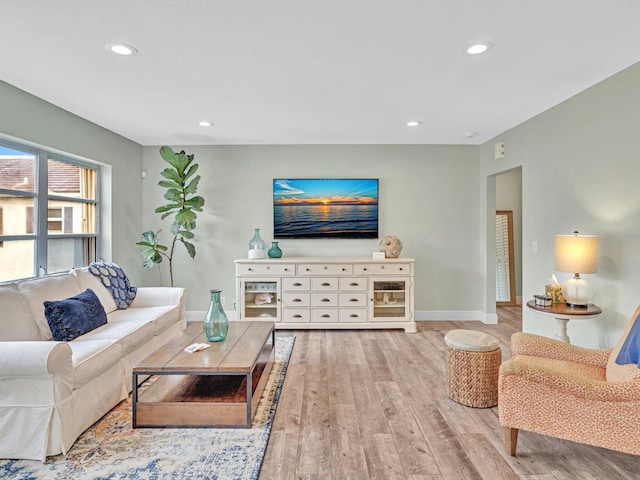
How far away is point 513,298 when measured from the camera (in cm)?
615

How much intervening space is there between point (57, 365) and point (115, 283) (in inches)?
73.1

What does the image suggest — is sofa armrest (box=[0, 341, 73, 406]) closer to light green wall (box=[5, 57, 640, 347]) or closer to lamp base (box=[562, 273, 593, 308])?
light green wall (box=[5, 57, 640, 347])

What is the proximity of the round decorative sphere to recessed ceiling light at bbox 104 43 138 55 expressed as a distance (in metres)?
3.42

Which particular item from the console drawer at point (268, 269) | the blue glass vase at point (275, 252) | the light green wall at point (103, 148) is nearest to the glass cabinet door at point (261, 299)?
the console drawer at point (268, 269)

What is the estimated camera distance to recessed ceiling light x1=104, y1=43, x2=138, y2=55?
2.34 m

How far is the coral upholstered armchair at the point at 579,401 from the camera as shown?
184cm

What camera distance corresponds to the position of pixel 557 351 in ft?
7.88

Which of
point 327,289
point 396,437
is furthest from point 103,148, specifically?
point 396,437

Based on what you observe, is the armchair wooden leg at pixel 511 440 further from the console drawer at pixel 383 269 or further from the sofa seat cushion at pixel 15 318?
the sofa seat cushion at pixel 15 318

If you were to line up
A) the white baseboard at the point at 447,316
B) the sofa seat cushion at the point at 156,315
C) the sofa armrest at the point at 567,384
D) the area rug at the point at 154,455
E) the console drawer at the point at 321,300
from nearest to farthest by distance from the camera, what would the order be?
the sofa armrest at the point at 567,384 → the area rug at the point at 154,455 → the sofa seat cushion at the point at 156,315 → the console drawer at the point at 321,300 → the white baseboard at the point at 447,316

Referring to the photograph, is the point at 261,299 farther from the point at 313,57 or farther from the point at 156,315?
the point at 313,57

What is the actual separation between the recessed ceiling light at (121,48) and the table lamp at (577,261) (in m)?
3.36

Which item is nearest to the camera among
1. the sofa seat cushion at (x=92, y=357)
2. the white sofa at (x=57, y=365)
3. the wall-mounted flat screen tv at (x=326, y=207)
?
the white sofa at (x=57, y=365)

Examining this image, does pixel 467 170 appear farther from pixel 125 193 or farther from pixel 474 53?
pixel 125 193
